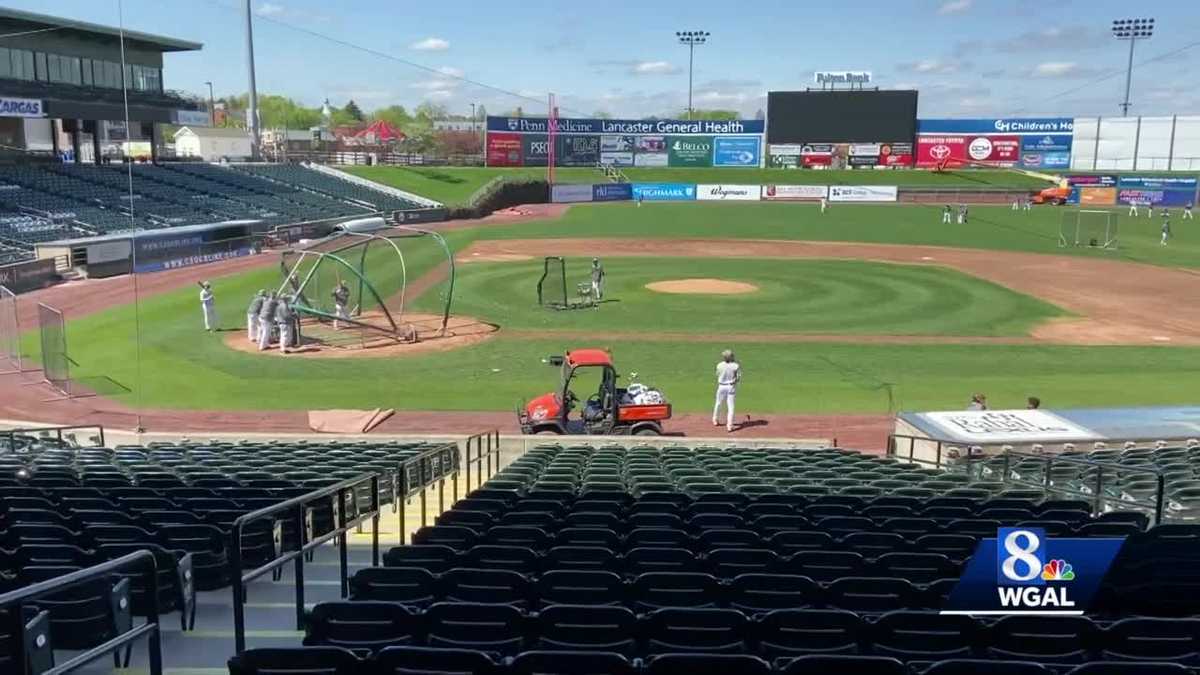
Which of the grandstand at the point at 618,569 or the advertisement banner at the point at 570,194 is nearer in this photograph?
the grandstand at the point at 618,569

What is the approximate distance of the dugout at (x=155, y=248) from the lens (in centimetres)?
4231

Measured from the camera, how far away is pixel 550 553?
7.39m

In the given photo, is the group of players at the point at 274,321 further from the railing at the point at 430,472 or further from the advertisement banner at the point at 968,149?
the advertisement banner at the point at 968,149

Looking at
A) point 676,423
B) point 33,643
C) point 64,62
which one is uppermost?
point 64,62

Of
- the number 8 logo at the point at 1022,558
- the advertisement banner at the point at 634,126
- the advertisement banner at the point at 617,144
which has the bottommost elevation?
the number 8 logo at the point at 1022,558

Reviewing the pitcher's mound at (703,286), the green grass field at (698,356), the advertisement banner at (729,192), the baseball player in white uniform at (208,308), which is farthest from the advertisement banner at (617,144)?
the baseball player in white uniform at (208,308)

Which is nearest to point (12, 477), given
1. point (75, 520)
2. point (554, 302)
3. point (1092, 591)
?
point (75, 520)

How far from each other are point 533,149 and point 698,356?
82.2 meters

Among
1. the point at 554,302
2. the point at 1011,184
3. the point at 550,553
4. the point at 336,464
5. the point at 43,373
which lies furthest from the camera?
the point at 1011,184

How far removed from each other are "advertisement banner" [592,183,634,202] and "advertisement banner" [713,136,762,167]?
1717 cm

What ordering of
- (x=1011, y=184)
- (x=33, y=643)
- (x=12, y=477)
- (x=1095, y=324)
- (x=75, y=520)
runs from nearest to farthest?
(x=33, y=643) < (x=75, y=520) < (x=12, y=477) < (x=1095, y=324) < (x=1011, y=184)

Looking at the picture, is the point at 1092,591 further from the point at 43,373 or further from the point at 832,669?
the point at 43,373

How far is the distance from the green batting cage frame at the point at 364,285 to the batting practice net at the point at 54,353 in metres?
6.48

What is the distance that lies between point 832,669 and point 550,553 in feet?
10.5
